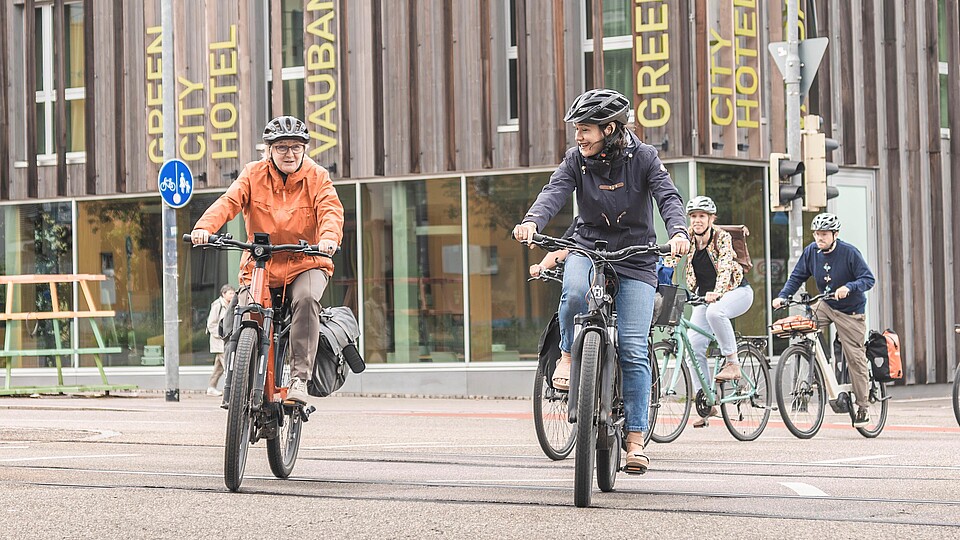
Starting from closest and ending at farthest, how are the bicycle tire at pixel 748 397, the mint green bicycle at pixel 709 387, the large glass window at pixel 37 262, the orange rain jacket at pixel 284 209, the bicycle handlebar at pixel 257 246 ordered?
the bicycle handlebar at pixel 257 246 → the orange rain jacket at pixel 284 209 → the mint green bicycle at pixel 709 387 → the bicycle tire at pixel 748 397 → the large glass window at pixel 37 262

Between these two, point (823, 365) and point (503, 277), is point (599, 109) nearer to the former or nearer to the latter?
point (823, 365)

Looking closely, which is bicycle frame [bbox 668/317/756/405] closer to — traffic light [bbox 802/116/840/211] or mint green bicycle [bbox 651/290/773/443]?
mint green bicycle [bbox 651/290/773/443]

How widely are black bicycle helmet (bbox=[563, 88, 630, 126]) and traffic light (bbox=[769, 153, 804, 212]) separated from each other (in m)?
9.57

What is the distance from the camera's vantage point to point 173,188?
20.5 metres

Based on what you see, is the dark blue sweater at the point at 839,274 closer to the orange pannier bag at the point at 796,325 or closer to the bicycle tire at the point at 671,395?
the orange pannier bag at the point at 796,325

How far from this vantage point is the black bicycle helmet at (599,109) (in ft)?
25.1

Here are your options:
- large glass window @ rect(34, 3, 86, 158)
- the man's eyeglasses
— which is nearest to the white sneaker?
the man's eyeglasses

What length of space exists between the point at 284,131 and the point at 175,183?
12.6 m

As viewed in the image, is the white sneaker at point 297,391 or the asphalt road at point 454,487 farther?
the white sneaker at point 297,391

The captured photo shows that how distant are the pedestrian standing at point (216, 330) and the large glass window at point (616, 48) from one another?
633cm

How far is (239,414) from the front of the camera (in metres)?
7.41

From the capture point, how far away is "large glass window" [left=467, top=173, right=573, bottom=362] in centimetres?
2234

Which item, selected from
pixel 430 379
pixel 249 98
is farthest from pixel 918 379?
pixel 249 98

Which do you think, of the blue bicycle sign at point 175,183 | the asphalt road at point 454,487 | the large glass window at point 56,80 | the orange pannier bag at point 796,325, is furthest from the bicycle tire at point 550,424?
the large glass window at point 56,80
